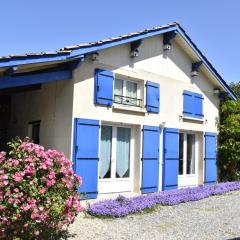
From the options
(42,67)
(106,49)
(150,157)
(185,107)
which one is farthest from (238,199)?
(42,67)

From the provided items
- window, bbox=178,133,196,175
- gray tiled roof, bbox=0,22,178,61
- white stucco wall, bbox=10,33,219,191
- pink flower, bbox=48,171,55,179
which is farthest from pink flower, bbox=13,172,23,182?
window, bbox=178,133,196,175

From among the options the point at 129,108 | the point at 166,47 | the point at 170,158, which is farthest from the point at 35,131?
the point at 166,47

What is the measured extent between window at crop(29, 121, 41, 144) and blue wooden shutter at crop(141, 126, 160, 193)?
3.28m

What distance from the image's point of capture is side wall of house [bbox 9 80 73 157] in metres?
11.6

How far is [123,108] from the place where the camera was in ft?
41.6

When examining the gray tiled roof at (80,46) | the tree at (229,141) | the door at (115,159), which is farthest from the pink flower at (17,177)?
the tree at (229,141)

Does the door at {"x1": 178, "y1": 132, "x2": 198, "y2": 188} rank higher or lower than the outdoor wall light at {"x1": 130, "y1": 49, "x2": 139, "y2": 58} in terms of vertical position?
lower

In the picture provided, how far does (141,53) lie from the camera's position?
1384 cm

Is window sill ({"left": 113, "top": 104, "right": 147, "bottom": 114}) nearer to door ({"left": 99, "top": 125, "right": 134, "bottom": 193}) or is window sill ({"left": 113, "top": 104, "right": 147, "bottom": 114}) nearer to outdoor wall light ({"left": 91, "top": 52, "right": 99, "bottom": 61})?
door ({"left": 99, "top": 125, "right": 134, "bottom": 193})

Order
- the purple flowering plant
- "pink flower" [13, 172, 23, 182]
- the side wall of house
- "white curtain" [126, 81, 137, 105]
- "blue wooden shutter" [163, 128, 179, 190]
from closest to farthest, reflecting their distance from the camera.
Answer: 1. "pink flower" [13, 172, 23, 182]
2. the purple flowering plant
3. the side wall of house
4. "white curtain" [126, 81, 137, 105]
5. "blue wooden shutter" [163, 128, 179, 190]

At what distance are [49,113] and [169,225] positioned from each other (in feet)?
16.8

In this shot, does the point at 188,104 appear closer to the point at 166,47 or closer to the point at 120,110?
the point at 166,47

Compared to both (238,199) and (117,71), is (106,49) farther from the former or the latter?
(238,199)

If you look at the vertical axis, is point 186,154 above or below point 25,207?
above
